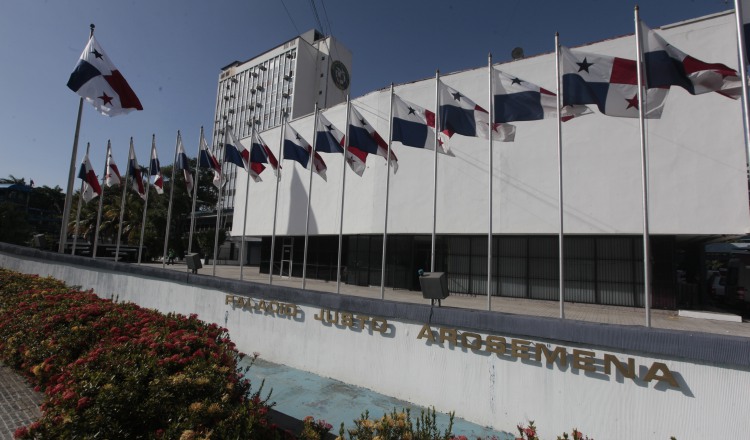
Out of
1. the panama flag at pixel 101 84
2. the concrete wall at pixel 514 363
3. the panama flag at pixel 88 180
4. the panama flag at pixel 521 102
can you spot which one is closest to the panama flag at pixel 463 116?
the panama flag at pixel 521 102

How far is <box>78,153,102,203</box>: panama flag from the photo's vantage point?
17.4 metres

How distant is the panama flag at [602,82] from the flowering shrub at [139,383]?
696 cm

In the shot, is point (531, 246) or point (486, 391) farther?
point (531, 246)

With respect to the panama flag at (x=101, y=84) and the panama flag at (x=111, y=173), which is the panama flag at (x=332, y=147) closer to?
the panama flag at (x=101, y=84)

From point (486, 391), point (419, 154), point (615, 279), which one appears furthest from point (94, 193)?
point (615, 279)

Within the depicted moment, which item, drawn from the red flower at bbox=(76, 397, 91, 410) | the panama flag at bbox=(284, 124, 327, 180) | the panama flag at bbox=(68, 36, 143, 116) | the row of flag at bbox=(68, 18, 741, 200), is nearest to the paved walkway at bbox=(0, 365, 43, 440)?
the red flower at bbox=(76, 397, 91, 410)

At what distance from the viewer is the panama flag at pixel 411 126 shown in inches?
370

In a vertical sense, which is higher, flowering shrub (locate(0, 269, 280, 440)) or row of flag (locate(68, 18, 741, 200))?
row of flag (locate(68, 18, 741, 200))

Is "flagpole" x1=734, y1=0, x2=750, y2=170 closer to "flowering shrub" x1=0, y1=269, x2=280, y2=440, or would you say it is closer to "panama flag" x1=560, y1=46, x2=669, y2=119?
"panama flag" x1=560, y1=46, x2=669, y2=119

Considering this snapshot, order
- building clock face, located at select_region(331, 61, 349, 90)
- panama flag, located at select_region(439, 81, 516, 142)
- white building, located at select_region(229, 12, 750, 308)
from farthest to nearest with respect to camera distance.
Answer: building clock face, located at select_region(331, 61, 349, 90) → white building, located at select_region(229, 12, 750, 308) → panama flag, located at select_region(439, 81, 516, 142)

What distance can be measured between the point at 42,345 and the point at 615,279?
54.8ft

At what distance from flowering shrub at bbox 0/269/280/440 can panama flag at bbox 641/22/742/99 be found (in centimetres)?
731

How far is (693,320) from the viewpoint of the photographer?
12320 mm

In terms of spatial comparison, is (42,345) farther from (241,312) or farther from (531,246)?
(531,246)
